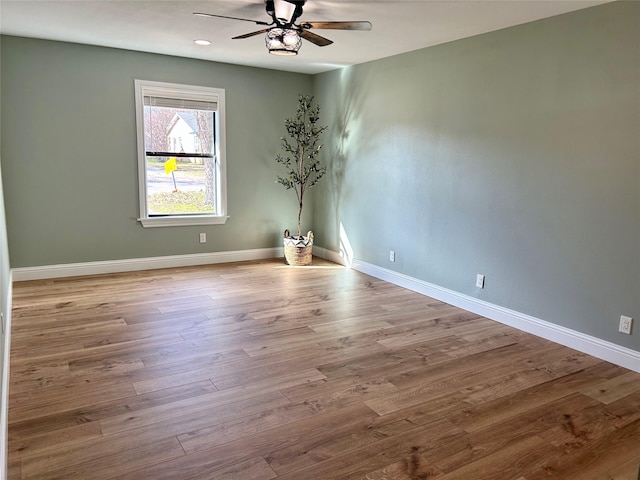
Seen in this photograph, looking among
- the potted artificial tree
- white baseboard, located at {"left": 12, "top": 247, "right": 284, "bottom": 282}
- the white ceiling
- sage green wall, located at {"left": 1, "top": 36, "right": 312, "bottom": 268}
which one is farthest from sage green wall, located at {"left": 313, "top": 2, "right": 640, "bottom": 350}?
white baseboard, located at {"left": 12, "top": 247, "right": 284, "bottom": 282}

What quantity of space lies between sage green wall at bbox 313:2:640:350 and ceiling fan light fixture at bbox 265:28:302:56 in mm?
1600

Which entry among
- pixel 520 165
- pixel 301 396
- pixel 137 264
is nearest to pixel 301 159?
pixel 137 264

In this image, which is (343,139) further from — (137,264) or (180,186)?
(137,264)

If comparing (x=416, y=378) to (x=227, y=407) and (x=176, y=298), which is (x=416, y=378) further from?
(x=176, y=298)

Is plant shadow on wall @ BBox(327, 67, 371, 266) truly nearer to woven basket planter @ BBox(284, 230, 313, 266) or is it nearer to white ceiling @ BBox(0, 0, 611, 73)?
woven basket planter @ BBox(284, 230, 313, 266)

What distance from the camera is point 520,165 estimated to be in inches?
146

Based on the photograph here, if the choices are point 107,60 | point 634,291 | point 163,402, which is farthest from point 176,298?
point 634,291

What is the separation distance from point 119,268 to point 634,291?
4.91 m

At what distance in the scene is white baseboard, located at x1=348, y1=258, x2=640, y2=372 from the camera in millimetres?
3148

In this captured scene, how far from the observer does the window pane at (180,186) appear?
5.53 meters

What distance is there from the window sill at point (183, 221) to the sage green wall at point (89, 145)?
71 mm

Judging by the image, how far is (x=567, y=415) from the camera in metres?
2.49

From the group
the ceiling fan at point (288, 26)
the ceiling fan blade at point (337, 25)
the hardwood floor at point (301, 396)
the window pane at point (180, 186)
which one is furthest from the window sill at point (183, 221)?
the ceiling fan blade at point (337, 25)

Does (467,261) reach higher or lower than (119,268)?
higher
